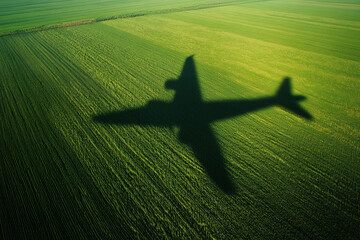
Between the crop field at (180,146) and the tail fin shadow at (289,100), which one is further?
the tail fin shadow at (289,100)

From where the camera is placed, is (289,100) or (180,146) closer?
(180,146)

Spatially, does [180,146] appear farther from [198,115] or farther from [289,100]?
[289,100]

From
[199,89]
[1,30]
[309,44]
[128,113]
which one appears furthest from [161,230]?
[1,30]

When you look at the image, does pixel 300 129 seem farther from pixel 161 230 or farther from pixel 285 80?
pixel 161 230

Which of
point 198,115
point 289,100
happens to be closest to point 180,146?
point 198,115

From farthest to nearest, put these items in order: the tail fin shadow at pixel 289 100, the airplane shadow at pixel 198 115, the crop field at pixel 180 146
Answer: the tail fin shadow at pixel 289 100, the airplane shadow at pixel 198 115, the crop field at pixel 180 146

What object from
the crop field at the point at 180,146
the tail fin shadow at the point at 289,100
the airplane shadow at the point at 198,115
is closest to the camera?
the crop field at the point at 180,146
